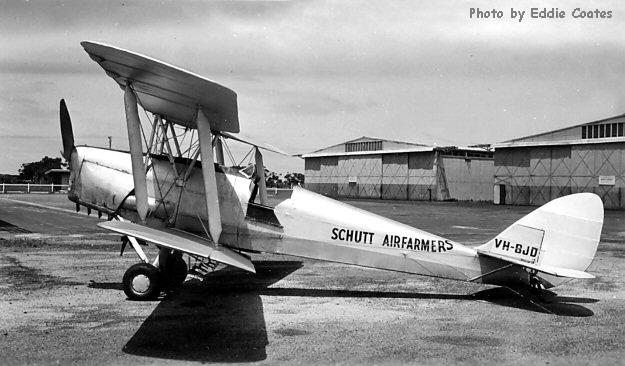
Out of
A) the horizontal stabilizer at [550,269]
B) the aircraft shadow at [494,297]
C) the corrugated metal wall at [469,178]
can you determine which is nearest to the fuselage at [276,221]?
the horizontal stabilizer at [550,269]

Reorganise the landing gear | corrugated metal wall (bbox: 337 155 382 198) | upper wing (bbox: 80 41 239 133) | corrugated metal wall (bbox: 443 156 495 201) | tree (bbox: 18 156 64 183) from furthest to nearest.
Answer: tree (bbox: 18 156 64 183)
corrugated metal wall (bbox: 337 155 382 198)
corrugated metal wall (bbox: 443 156 495 201)
the landing gear
upper wing (bbox: 80 41 239 133)

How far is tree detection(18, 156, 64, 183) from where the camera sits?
104262mm

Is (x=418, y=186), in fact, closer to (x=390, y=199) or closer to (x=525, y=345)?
(x=390, y=199)

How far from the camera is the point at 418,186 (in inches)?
2259

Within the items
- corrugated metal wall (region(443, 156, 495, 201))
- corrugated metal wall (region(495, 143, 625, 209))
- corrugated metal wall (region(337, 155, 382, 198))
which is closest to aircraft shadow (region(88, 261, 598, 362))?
corrugated metal wall (region(495, 143, 625, 209))

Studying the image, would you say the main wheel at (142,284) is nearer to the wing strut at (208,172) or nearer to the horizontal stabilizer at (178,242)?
the horizontal stabilizer at (178,242)

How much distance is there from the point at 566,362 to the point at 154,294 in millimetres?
5483

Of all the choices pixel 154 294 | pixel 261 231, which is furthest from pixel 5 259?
pixel 261 231

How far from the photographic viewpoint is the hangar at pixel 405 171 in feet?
184

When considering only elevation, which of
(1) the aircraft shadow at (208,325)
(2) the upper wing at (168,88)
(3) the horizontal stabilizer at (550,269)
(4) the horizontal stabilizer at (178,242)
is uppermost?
(2) the upper wing at (168,88)

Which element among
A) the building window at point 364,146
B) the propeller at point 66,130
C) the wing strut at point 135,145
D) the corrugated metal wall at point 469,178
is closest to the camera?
the wing strut at point 135,145

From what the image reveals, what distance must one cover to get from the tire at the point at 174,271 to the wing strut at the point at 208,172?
1702mm

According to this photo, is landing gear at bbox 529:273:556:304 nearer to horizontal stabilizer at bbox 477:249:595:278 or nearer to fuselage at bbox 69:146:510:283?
horizontal stabilizer at bbox 477:249:595:278

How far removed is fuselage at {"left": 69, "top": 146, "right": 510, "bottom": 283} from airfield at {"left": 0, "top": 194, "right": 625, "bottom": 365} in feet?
2.17
